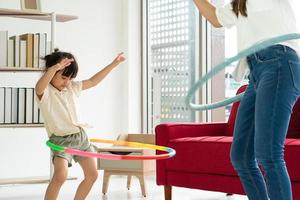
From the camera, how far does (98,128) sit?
5.51 m

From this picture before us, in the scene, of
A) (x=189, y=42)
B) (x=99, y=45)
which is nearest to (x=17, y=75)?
(x=99, y=45)

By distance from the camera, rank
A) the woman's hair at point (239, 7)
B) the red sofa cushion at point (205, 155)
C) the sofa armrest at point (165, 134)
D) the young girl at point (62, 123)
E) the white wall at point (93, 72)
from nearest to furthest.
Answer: the woman's hair at point (239, 7), the young girl at point (62, 123), the red sofa cushion at point (205, 155), the sofa armrest at point (165, 134), the white wall at point (93, 72)

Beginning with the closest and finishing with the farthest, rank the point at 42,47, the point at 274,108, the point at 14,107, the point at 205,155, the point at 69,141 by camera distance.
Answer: the point at 274,108
the point at 69,141
the point at 205,155
the point at 14,107
the point at 42,47

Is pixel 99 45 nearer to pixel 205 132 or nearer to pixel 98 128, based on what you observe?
pixel 98 128

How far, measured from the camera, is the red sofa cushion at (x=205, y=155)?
310cm

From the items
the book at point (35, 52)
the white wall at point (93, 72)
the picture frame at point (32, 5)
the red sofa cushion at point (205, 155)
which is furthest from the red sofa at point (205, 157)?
the white wall at point (93, 72)

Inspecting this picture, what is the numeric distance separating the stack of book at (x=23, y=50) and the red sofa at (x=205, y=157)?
4.75ft

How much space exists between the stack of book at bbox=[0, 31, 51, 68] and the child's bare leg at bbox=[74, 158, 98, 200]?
163 centimetres

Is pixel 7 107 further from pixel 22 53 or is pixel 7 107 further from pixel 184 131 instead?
pixel 184 131

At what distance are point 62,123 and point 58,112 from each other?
0.23 feet

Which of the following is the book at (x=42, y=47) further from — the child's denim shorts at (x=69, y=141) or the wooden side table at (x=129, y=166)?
the child's denim shorts at (x=69, y=141)

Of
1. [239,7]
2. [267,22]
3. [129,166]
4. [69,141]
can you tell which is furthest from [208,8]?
[129,166]

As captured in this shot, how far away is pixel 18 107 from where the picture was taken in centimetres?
433

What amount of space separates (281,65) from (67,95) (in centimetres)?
151
